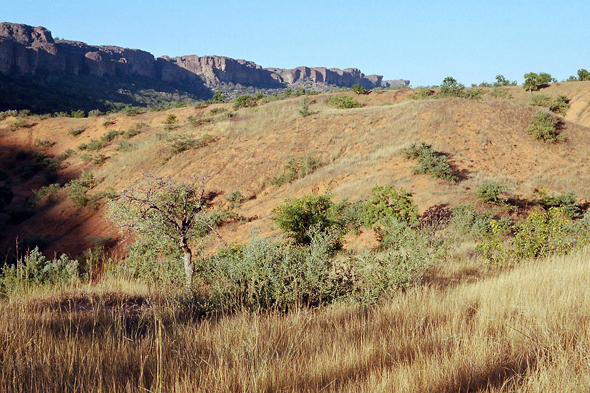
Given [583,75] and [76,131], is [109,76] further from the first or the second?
[583,75]

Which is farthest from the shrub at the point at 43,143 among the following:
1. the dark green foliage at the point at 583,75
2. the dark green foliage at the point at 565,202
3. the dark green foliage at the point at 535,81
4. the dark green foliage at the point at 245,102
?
the dark green foliage at the point at 583,75

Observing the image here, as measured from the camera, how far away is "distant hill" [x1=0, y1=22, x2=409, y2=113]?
179 feet

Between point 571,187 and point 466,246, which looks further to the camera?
point 571,187

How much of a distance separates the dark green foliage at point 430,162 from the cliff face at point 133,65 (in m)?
76.1

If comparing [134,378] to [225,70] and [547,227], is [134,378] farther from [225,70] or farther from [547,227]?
[225,70]

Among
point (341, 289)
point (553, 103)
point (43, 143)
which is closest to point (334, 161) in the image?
point (341, 289)

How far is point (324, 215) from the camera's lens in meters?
10.1

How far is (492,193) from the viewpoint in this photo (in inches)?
446

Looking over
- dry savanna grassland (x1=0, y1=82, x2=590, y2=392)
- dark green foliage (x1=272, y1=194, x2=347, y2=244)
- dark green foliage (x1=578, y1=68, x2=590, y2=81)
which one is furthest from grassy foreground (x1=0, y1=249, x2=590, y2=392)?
dark green foliage (x1=578, y1=68, x2=590, y2=81)

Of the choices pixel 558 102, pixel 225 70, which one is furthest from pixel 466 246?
pixel 225 70

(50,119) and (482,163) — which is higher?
(50,119)

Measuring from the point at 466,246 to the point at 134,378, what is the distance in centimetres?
739

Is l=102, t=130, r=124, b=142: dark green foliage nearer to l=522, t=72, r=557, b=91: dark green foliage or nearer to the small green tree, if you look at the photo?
the small green tree

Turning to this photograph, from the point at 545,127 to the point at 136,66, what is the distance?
11338 centimetres
